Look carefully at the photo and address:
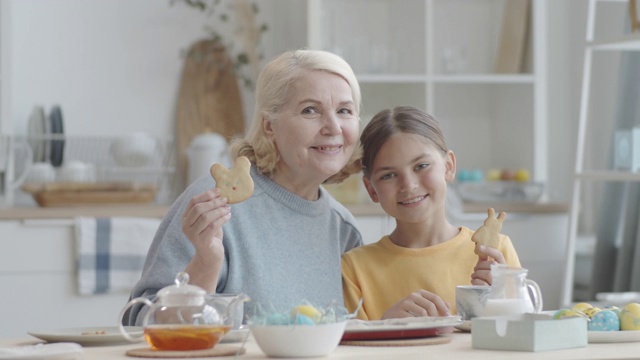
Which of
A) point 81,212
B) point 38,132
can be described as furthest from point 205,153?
point 38,132

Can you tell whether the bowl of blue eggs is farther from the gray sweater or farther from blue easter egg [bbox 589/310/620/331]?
the gray sweater

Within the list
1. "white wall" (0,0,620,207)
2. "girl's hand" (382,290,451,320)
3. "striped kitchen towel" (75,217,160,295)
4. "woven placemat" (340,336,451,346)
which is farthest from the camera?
"white wall" (0,0,620,207)

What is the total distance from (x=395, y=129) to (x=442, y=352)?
2.70 ft

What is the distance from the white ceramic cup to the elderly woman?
0.40m

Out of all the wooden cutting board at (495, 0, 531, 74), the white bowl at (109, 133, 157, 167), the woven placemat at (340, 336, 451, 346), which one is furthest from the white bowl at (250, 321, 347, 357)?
the wooden cutting board at (495, 0, 531, 74)

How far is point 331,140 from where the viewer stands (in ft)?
6.59

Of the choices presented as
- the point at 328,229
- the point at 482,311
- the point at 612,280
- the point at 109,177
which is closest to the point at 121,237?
the point at 109,177

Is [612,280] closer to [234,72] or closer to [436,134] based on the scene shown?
[234,72]

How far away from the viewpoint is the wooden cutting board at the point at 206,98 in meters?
4.17

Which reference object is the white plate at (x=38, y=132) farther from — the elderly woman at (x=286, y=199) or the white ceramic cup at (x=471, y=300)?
the white ceramic cup at (x=471, y=300)

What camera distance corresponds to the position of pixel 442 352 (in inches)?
54.5

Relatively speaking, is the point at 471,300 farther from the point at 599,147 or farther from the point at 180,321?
the point at 599,147

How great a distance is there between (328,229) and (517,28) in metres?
2.23

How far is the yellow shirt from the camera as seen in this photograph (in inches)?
82.3
